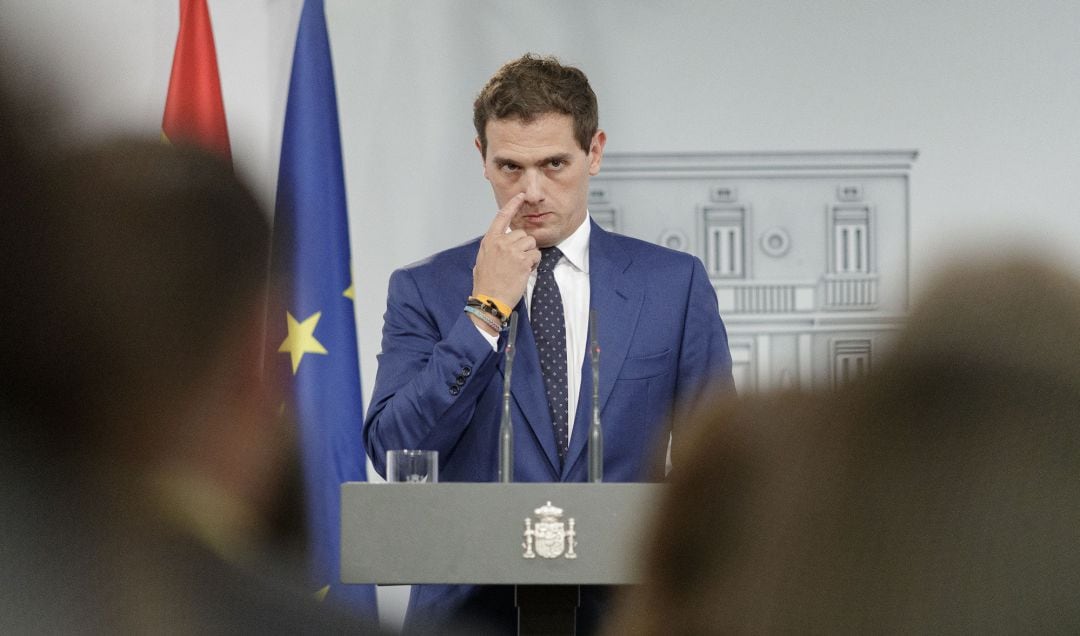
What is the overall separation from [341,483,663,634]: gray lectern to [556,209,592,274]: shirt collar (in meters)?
1.00

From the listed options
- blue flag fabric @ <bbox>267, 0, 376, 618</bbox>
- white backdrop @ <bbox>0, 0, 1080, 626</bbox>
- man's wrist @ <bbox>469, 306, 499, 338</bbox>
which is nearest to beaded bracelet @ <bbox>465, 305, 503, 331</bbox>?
man's wrist @ <bbox>469, 306, 499, 338</bbox>

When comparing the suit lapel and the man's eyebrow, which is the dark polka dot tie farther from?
the man's eyebrow

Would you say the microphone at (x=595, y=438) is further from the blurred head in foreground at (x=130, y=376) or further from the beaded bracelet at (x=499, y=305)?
the blurred head in foreground at (x=130, y=376)

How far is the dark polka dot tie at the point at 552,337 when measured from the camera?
2.75m

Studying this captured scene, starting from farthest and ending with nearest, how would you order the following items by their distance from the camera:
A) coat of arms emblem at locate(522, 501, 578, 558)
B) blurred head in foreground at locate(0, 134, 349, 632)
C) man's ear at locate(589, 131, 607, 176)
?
man's ear at locate(589, 131, 607, 176), coat of arms emblem at locate(522, 501, 578, 558), blurred head in foreground at locate(0, 134, 349, 632)

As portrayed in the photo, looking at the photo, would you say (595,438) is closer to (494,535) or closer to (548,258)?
(494,535)

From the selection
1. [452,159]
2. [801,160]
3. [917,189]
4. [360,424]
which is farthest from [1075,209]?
[360,424]

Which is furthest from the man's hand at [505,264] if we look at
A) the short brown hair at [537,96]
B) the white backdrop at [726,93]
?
the white backdrop at [726,93]

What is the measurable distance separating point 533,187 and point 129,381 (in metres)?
2.45

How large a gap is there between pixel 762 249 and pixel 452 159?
4.09 feet

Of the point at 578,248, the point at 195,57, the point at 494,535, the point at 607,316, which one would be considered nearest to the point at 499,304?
the point at 607,316

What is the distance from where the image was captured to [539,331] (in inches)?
113

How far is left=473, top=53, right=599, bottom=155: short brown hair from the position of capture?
298cm

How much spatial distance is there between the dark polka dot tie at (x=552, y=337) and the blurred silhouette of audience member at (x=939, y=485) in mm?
2204
